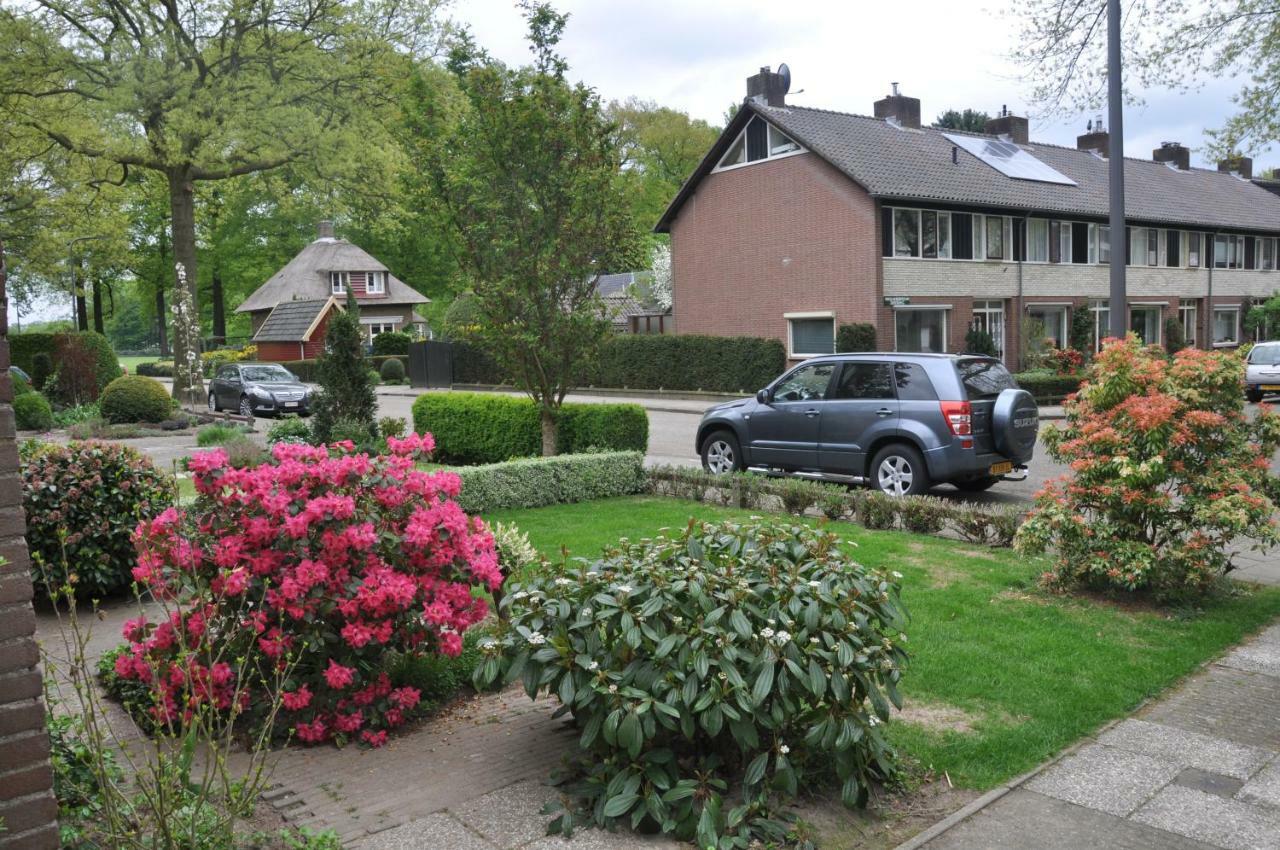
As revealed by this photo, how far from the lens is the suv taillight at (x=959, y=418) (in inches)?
475

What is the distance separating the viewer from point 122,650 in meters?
5.47

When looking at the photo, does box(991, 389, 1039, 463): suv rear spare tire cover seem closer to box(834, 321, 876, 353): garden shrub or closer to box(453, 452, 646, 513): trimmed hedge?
box(453, 452, 646, 513): trimmed hedge

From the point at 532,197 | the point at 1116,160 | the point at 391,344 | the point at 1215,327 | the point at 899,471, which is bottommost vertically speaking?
the point at 899,471

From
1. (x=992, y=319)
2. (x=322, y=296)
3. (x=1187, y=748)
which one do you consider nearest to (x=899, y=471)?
(x=1187, y=748)

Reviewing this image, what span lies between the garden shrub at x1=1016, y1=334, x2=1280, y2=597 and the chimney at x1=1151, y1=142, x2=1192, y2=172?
47172 mm

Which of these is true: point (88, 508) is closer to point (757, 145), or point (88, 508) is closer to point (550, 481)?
point (550, 481)

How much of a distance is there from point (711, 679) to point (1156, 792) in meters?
2.20

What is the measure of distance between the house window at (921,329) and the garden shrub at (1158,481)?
24.2 meters

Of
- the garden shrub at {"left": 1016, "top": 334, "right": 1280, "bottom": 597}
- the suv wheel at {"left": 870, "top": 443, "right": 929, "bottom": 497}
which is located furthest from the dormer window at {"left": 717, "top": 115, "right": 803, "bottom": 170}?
the garden shrub at {"left": 1016, "top": 334, "right": 1280, "bottom": 597}

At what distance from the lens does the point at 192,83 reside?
28.0m

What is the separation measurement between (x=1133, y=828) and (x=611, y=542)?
6.01 metres

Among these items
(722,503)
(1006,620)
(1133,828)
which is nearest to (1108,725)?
(1133,828)

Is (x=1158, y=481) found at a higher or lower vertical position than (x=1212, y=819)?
higher

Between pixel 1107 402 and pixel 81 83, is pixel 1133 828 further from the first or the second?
pixel 81 83
